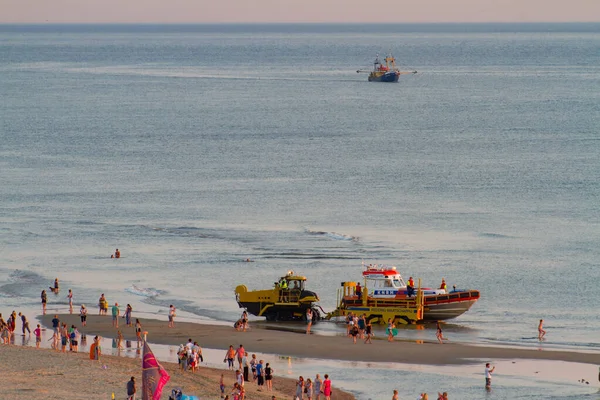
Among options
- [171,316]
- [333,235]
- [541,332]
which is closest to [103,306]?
[171,316]

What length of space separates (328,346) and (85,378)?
36.9 feet

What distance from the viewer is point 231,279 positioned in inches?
2192

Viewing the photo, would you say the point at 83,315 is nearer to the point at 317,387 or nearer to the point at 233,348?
the point at 233,348

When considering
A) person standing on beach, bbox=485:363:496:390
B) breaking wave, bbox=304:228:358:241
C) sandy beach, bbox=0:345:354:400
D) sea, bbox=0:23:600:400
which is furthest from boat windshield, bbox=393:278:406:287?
breaking wave, bbox=304:228:358:241

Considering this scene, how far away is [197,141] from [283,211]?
43951 mm

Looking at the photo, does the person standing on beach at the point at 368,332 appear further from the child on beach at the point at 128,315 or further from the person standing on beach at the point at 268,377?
the child on beach at the point at 128,315

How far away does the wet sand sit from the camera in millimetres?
39631

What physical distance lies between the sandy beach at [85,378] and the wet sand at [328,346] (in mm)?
4552

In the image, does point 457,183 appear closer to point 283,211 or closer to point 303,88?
point 283,211

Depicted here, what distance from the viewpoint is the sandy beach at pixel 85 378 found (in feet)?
101

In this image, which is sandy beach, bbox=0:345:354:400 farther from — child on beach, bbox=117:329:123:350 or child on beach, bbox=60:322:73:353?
child on beach, bbox=117:329:123:350

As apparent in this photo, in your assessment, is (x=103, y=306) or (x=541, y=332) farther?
(x=103, y=306)

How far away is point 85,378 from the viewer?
3278 centimetres

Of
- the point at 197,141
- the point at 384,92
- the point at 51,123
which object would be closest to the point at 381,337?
the point at 197,141
